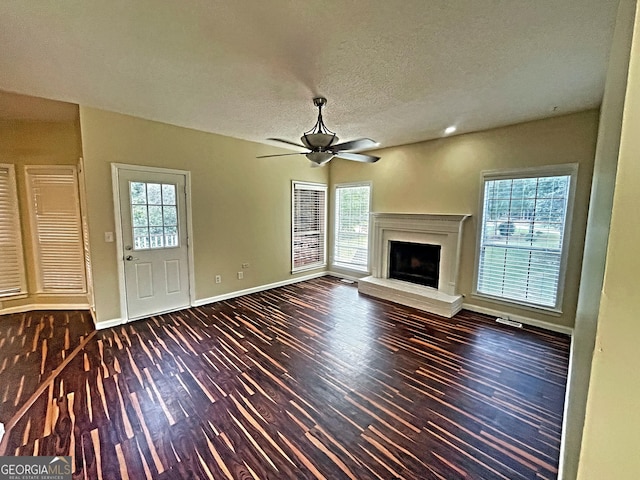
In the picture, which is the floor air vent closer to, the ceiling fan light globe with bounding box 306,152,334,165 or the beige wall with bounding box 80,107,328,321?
the ceiling fan light globe with bounding box 306,152,334,165

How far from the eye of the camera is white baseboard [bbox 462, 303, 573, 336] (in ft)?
11.5

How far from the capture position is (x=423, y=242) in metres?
4.68

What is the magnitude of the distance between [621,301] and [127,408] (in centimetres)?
291

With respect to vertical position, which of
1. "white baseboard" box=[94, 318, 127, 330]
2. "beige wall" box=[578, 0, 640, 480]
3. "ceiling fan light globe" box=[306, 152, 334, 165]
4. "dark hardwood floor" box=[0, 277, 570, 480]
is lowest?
"dark hardwood floor" box=[0, 277, 570, 480]

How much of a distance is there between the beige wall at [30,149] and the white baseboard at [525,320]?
19.9 feet

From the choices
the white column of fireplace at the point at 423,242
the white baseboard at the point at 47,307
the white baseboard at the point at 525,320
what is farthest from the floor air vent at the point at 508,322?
the white baseboard at the point at 47,307

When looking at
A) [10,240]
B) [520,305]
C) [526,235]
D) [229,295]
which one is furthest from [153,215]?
[520,305]

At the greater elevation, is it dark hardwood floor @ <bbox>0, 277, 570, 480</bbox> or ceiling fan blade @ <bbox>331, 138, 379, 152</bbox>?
ceiling fan blade @ <bbox>331, 138, 379, 152</bbox>

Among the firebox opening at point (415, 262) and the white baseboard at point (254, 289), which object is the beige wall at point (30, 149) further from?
the firebox opening at point (415, 262)

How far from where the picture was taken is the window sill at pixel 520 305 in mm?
3562

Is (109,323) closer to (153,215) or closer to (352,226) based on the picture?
(153,215)

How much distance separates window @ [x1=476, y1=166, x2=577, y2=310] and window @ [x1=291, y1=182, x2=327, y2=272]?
3.18 meters

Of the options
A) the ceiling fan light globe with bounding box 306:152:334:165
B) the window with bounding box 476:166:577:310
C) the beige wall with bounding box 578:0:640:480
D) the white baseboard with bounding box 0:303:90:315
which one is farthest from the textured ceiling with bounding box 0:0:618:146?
the white baseboard with bounding box 0:303:90:315

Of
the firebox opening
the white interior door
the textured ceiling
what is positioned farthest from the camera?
the firebox opening
